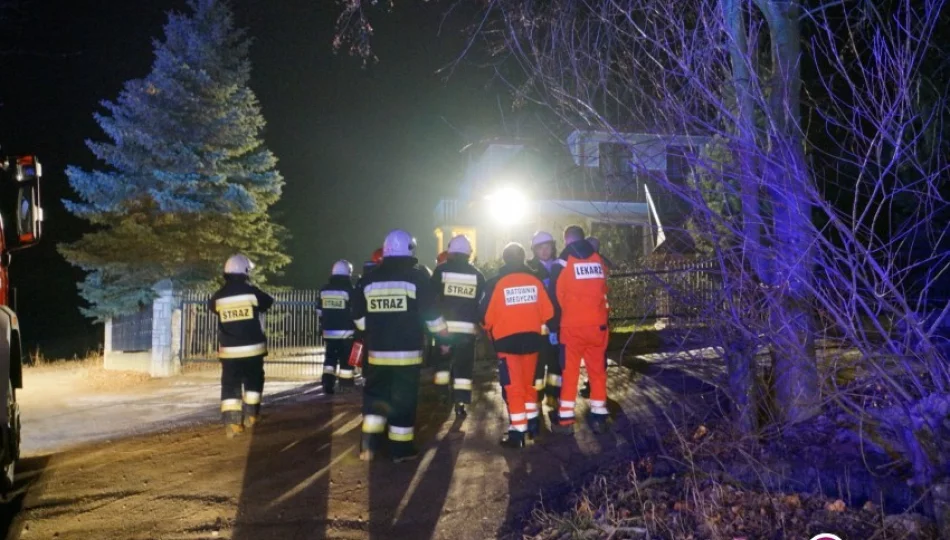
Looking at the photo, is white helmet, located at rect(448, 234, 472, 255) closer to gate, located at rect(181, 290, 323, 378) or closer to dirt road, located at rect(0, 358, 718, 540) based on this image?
dirt road, located at rect(0, 358, 718, 540)

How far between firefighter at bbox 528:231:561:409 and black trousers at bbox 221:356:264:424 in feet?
9.80

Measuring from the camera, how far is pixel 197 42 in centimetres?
1495

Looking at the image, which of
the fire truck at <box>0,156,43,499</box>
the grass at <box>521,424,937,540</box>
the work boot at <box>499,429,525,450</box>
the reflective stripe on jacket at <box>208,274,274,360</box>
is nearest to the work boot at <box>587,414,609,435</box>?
the work boot at <box>499,429,525,450</box>

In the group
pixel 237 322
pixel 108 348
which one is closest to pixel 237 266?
pixel 237 322

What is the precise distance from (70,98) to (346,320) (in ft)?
74.1

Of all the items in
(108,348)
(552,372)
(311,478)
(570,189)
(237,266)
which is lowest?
(311,478)

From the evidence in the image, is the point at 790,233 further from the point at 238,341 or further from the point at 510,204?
the point at 510,204

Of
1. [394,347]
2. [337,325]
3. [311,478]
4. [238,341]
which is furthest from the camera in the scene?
[337,325]

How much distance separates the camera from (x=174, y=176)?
1412cm

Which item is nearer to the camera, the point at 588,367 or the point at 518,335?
the point at 518,335

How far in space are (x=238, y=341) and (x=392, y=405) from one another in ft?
6.71

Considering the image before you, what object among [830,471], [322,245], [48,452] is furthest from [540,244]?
[322,245]

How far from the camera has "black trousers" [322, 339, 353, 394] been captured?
8.98m

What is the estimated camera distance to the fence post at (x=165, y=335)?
A: 11852mm
